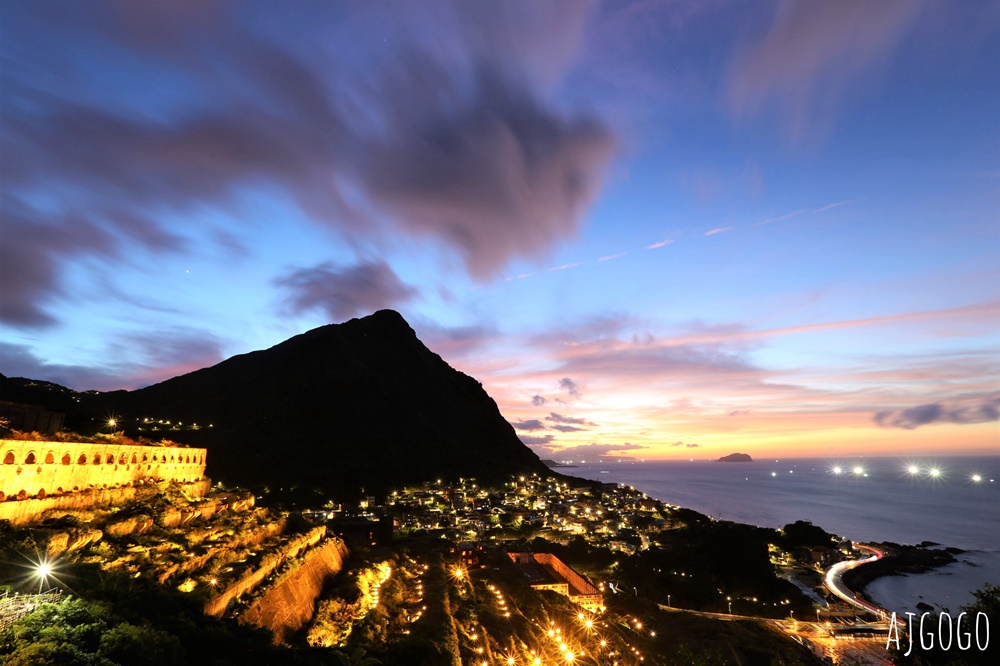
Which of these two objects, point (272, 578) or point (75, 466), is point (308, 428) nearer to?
point (75, 466)

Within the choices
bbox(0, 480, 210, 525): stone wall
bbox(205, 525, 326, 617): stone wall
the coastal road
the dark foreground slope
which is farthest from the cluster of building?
bbox(0, 480, 210, 525): stone wall

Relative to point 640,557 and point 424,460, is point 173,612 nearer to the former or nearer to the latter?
point 640,557

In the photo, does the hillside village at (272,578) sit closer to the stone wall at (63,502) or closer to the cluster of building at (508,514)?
the stone wall at (63,502)

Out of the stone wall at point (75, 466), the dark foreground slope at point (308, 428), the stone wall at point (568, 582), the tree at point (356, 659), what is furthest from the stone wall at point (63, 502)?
the dark foreground slope at point (308, 428)

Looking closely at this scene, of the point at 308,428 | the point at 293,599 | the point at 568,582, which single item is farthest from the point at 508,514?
the point at 308,428

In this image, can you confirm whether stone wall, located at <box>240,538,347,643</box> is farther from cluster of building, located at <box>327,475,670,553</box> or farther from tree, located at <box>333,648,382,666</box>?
cluster of building, located at <box>327,475,670,553</box>

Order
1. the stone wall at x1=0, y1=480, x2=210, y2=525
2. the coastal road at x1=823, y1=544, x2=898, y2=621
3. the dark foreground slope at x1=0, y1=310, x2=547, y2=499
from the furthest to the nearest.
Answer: the dark foreground slope at x1=0, y1=310, x2=547, y2=499 → the coastal road at x1=823, y1=544, x2=898, y2=621 → the stone wall at x1=0, y1=480, x2=210, y2=525

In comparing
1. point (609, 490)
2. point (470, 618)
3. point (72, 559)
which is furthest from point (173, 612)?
point (609, 490)
